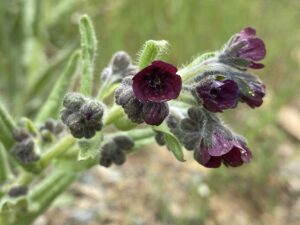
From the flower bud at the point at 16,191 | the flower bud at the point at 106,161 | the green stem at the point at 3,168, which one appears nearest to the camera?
the flower bud at the point at 106,161

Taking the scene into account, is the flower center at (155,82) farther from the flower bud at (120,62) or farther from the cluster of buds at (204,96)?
the flower bud at (120,62)

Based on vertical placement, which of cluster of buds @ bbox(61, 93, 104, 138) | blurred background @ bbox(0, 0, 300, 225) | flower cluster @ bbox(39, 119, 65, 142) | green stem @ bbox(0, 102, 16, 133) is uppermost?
cluster of buds @ bbox(61, 93, 104, 138)

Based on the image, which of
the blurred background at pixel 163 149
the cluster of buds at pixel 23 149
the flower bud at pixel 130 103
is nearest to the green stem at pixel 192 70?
the flower bud at pixel 130 103

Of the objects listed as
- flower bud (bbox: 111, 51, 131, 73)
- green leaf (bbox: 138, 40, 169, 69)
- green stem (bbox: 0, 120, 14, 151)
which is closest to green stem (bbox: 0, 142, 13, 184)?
green stem (bbox: 0, 120, 14, 151)

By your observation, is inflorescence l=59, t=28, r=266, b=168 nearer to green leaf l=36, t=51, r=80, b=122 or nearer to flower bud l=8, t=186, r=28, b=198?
flower bud l=8, t=186, r=28, b=198

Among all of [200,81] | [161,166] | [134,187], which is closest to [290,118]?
[161,166]

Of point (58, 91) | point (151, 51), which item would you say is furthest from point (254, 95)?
point (58, 91)

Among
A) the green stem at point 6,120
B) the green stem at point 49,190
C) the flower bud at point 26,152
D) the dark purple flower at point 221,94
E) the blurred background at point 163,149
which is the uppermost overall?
the dark purple flower at point 221,94
